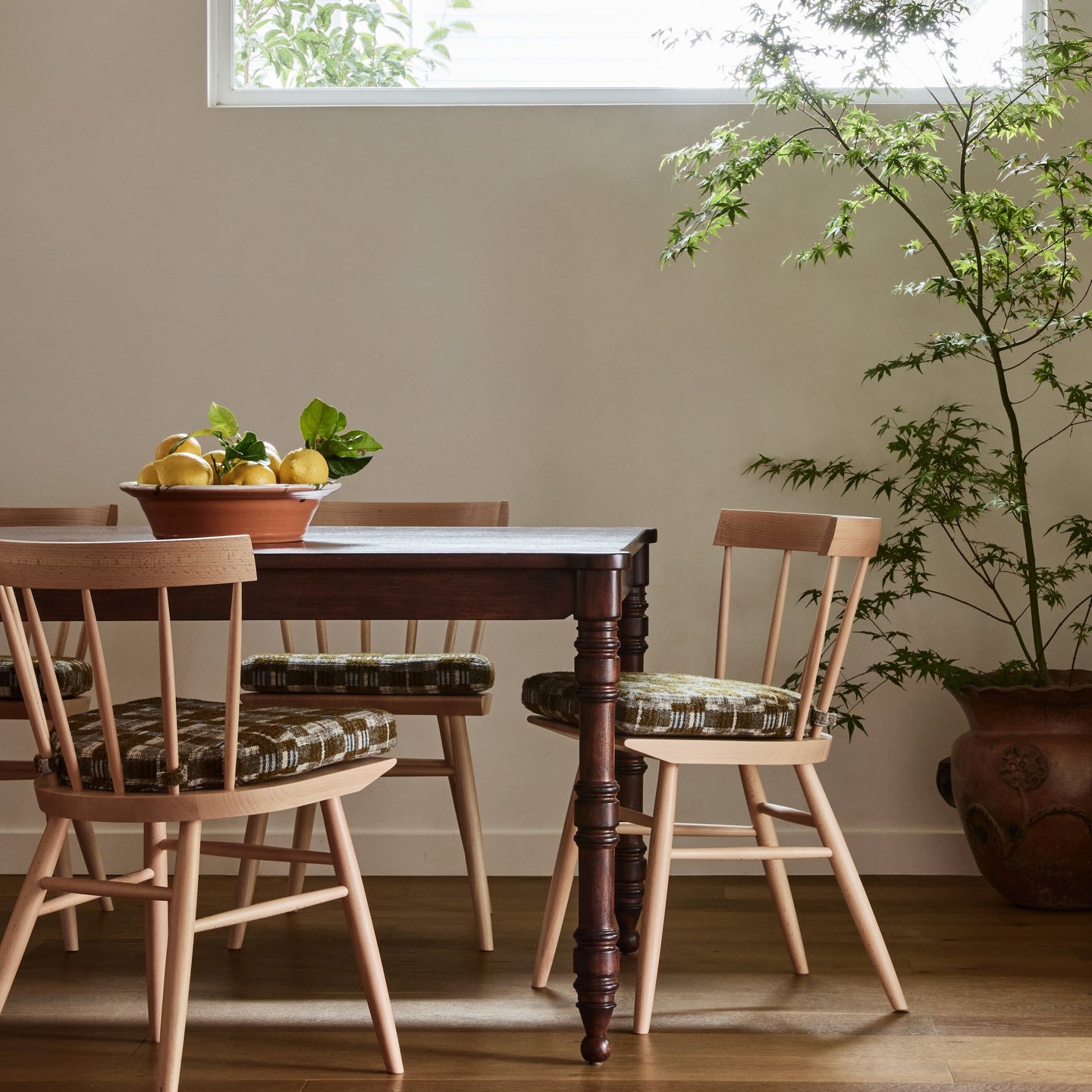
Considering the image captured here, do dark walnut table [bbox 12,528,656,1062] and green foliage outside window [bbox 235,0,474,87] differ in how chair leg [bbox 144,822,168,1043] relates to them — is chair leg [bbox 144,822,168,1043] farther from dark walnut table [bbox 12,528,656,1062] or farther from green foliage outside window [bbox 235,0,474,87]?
green foliage outside window [bbox 235,0,474,87]

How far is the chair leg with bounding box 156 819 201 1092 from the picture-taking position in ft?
5.06

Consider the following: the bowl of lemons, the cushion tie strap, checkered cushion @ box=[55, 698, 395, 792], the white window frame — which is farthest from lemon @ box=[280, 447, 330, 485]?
the white window frame

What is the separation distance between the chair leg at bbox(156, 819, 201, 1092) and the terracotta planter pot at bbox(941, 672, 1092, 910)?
65.0 inches

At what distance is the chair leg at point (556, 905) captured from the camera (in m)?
2.08

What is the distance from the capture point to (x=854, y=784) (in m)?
2.96

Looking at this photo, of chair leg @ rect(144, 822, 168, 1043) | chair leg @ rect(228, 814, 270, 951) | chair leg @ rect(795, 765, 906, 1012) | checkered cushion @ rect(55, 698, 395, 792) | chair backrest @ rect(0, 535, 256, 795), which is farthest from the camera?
chair leg @ rect(228, 814, 270, 951)

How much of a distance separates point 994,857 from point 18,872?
2.21 m

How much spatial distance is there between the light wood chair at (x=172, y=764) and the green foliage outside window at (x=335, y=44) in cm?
178

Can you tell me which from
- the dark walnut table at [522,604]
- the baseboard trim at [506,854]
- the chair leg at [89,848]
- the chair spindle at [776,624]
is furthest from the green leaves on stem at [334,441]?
the baseboard trim at [506,854]

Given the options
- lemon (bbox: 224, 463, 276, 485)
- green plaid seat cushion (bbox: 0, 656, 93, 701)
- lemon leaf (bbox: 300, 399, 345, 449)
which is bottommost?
green plaid seat cushion (bbox: 0, 656, 93, 701)

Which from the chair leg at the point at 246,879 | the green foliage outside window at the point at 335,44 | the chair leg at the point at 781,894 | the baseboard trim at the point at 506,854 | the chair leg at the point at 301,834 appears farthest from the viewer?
the green foliage outside window at the point at 335,44

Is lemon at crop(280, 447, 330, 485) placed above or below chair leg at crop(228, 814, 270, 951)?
above

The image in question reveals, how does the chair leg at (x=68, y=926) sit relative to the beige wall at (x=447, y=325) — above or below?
below

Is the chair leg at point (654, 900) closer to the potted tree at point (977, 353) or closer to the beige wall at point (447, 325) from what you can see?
the potted tree at point (977, 353)
